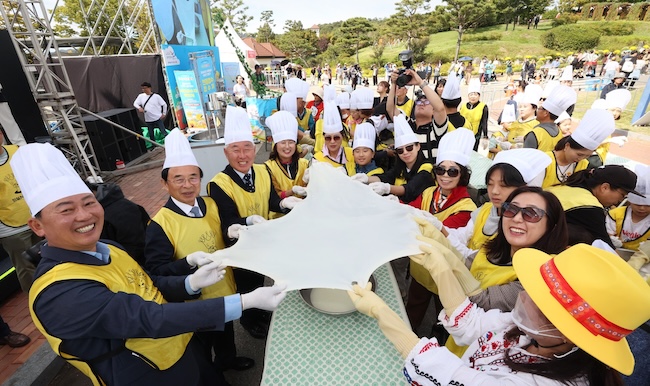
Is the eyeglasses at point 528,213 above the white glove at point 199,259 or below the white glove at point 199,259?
above

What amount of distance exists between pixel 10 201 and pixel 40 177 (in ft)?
7.88

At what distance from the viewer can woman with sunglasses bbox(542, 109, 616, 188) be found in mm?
2770

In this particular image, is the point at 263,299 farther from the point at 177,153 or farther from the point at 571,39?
the point at 571,39

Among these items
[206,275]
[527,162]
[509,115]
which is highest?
[527,162]

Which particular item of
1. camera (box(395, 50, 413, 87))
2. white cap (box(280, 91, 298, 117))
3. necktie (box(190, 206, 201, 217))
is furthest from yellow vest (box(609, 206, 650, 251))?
white cap (box(280, 91, 298, 117))

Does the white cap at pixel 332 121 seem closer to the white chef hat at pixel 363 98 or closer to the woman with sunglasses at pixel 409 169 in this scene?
the woman with sunglasses at pixel 409 169

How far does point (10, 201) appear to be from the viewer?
2863 millimetres

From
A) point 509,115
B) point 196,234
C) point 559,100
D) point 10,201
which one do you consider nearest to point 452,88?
point 559,100

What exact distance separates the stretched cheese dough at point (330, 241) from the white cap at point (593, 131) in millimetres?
2044

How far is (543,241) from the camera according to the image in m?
1.61

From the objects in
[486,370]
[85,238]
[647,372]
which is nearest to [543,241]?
[486,370]

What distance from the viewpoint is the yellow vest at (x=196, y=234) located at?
191 centimetres

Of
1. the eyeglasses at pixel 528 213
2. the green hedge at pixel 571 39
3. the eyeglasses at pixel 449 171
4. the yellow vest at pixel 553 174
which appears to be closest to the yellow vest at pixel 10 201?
the eyeglasses at pixel 449 171

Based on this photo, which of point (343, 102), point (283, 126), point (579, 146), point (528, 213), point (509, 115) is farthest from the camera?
point (509, 115)
